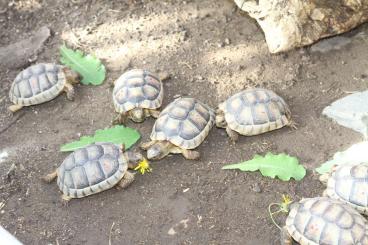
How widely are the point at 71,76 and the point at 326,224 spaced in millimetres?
2778

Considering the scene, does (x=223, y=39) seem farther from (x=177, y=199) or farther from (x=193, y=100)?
(x=177, y=199)

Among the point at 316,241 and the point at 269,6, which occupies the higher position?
the point at 269,6

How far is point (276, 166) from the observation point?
4.36m

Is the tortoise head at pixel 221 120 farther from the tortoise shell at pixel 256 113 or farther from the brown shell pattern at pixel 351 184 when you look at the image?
the brown shell pattern at pixel 351 184

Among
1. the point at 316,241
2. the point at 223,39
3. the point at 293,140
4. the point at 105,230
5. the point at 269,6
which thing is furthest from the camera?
the point at 223,39

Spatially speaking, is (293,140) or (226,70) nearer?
(293,140)

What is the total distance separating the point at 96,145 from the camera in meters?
4.39

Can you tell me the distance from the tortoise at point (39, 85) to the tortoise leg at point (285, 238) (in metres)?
2.38

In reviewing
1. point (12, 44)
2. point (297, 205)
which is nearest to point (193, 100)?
point (297, 205)

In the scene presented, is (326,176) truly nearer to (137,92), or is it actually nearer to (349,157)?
(349,157)

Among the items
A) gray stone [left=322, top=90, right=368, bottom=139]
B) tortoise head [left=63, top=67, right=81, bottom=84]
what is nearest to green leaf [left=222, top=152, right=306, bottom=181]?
gray stone [left=322, top=90, right=368, bottom=139]

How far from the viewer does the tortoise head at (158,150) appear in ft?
14.7

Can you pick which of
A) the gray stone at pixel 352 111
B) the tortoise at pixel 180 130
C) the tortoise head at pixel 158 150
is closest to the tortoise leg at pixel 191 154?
the tortoise at pixel 180 130

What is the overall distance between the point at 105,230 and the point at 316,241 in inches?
60.7
